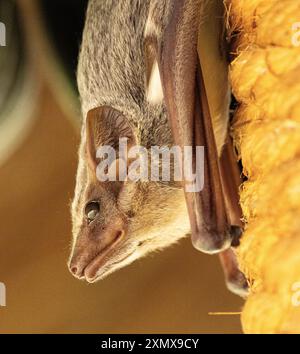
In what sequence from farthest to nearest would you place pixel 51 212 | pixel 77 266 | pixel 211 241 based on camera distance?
pixel 51 212 < pixel 77 266 < pixel 211 241

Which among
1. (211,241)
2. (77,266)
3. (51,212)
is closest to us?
(211,241)

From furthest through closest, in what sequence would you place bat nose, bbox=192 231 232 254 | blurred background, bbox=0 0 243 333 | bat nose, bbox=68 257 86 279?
blurred background, bbox=0 0 243 333, bat nose, bbox=68 257 86 279, bat nose, bbox=192 231 232 254

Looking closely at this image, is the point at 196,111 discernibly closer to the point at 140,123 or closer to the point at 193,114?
the point at 193,114

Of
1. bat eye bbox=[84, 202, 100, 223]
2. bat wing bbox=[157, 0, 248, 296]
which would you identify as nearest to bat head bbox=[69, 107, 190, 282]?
bat eye bbox=[84, 202, 100, 223]

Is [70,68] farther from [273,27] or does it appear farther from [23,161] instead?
[273,27]

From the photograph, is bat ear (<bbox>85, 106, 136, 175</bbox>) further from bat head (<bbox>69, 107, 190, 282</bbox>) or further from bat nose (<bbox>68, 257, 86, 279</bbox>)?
bat nose (<bbox>68, 257, 86, 279</bbox>)

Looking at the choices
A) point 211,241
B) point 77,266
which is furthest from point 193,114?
point 77,266
